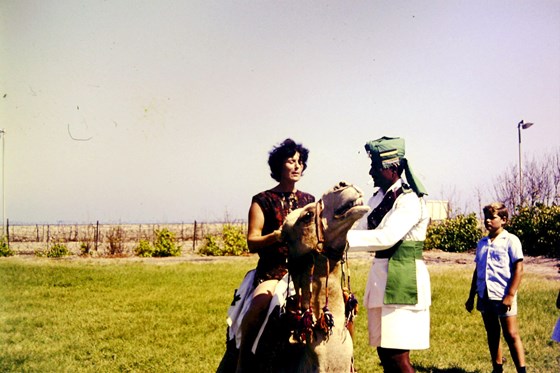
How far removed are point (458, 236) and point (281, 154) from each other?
2221 centimetres

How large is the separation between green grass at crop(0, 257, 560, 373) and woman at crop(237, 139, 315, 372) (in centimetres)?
396

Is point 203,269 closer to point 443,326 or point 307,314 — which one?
point 443,326

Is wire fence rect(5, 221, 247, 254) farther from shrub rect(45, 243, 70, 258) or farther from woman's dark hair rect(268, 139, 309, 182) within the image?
woman's dark hair rect(268, 139, 309, 182)

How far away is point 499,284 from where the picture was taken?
21.3 ft

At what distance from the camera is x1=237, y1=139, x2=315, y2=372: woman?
11.7ft

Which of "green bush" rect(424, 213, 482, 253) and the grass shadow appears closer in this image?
the grass shadow

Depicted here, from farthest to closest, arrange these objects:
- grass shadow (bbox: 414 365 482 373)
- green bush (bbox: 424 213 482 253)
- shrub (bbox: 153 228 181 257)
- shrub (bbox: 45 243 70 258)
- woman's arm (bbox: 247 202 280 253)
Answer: shrub (bbox: 153 228 181 257) → shrub (bbox: 45 243 70 258) → green bush (bbox: 424 213 482 253) → grass shadow (bbox: 414 365 482 373) → woman's arm (bbox: 247 202 280 253)

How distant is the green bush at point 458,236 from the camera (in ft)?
80.4

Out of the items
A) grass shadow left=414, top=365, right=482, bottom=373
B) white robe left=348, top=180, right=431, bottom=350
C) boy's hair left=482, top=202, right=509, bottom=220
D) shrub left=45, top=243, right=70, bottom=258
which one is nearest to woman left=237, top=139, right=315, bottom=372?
white robe left=348, top=180, right=431, bottom=350

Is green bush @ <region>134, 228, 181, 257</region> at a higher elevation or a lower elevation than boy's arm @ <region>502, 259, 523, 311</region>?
lower

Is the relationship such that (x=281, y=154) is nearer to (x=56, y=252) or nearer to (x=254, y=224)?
(x=254, y=224)

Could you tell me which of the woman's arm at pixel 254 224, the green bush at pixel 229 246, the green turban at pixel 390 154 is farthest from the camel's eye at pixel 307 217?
the green bush at pixel 229 246

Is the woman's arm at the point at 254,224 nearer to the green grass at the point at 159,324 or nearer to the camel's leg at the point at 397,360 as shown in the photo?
the camel's leg at the point at 397,360

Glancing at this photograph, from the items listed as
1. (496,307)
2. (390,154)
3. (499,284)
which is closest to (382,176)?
(390,154)
